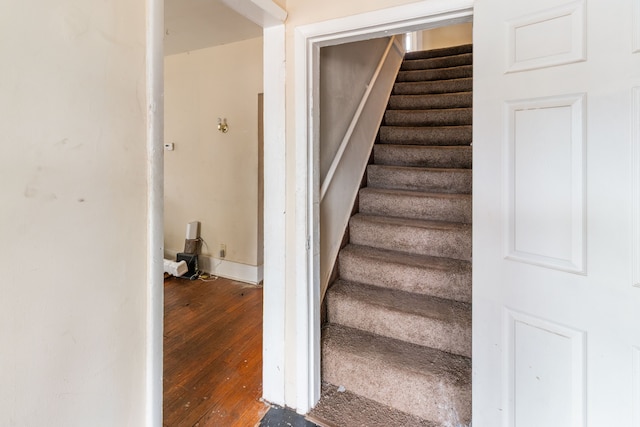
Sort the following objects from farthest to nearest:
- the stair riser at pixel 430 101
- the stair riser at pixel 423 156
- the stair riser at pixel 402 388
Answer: the stair riser at pixel 430 101
the stair riser at pixel 423 156
the stair riser at pixel 402 388

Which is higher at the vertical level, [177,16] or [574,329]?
[177,16]

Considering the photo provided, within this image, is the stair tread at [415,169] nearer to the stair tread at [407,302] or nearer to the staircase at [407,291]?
the staircase at [407,291]

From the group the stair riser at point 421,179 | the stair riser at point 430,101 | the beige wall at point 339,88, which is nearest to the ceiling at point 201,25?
the beige wall at point 339,88

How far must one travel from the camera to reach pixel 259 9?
133 centimetres

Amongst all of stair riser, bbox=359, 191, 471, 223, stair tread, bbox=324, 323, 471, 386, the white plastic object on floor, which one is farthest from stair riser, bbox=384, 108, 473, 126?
the white plastic object on floor

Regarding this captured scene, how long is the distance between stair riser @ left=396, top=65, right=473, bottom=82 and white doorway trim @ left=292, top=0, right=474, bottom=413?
2150 millimetres

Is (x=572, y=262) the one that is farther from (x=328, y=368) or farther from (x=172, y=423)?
(x=172, y=423)

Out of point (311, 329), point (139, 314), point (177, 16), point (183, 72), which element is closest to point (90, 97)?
point (139, 314)

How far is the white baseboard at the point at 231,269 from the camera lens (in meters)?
3.35

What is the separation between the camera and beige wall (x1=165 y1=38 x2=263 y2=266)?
3238mm

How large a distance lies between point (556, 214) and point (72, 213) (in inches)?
50.6

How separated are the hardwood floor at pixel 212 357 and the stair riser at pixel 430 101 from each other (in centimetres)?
226

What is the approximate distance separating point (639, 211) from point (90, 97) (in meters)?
1.39

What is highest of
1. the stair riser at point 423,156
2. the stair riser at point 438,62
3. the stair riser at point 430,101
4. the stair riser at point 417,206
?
the stair riser at point 438,62
